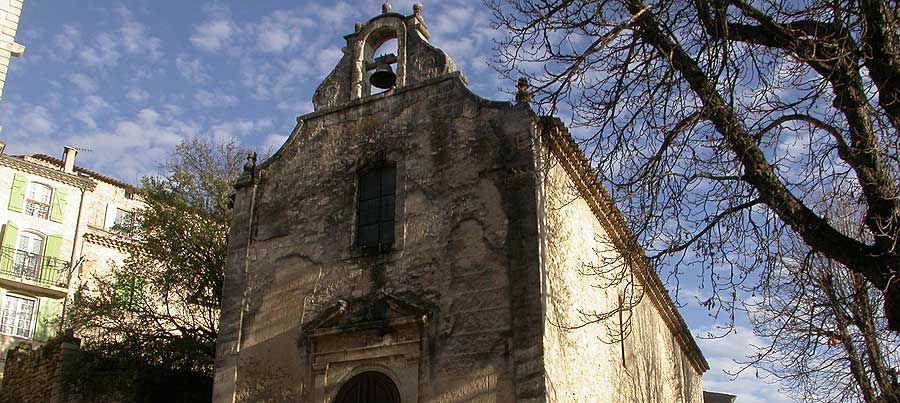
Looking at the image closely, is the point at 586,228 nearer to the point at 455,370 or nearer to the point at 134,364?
the point at 455,370

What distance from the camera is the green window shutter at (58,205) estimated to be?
29062 millimetres

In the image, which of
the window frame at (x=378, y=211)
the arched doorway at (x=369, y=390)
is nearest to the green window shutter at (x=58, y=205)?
the window frame at (x=378, y=211)

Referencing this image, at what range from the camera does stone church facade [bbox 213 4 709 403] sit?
1077 centimetres

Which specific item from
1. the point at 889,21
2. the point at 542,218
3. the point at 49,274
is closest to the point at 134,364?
the point at 542,218

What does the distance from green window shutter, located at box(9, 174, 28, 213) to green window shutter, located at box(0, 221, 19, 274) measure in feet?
2.06

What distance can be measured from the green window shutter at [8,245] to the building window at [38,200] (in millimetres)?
929

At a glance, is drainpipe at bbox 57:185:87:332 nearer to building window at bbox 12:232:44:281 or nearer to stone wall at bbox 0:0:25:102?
building window at bbox 12:232:44:281

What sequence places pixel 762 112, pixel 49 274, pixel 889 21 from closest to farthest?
pixel 889 21 → pixel 762 112 → pixel 49 274

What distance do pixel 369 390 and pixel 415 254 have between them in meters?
2.00

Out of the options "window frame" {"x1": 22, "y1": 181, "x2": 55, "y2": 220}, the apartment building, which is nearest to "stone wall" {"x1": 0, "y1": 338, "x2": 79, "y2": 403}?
the apartment building

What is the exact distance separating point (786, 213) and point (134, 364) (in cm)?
1398

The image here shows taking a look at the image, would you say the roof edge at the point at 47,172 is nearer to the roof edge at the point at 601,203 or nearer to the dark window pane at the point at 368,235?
the dark window pane at the point at 368,235

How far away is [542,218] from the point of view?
11.1 metres

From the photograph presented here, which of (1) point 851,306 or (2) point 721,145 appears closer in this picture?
(2) point 721,145
